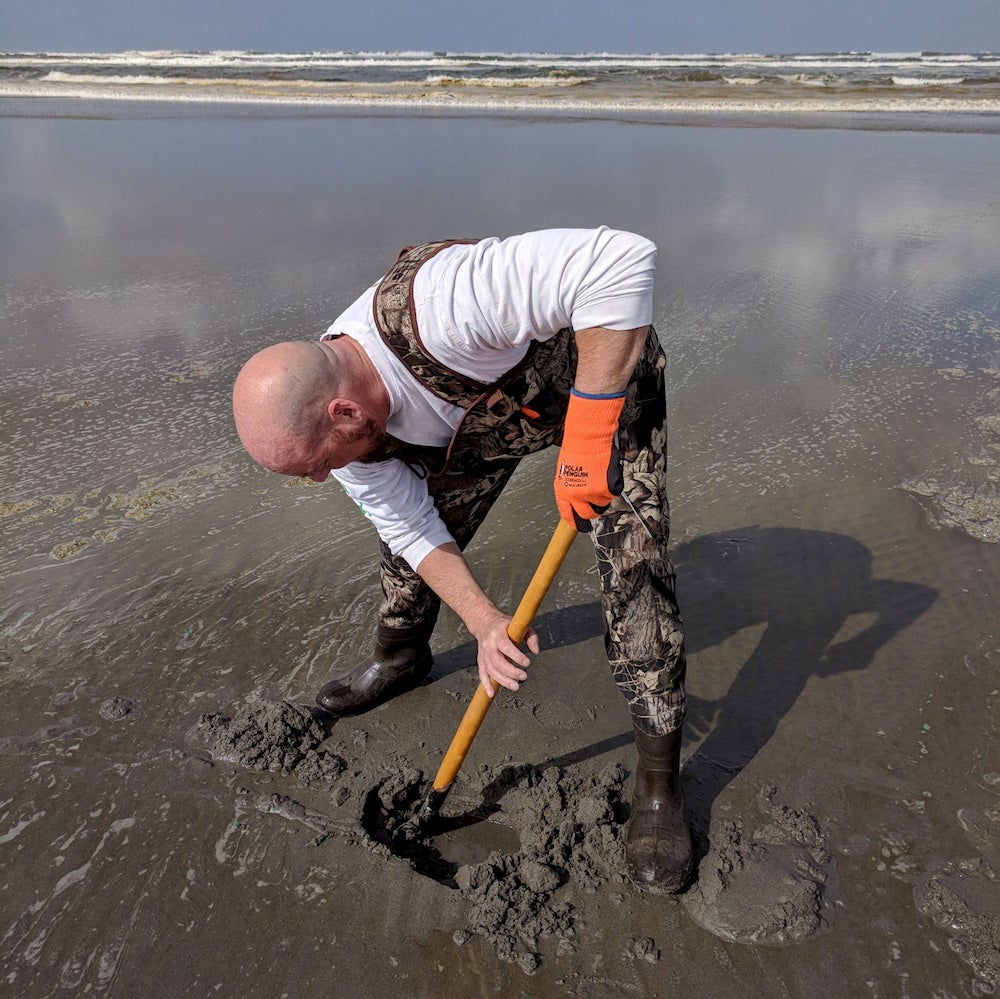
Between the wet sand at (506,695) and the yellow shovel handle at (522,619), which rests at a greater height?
the yellow shovel handle at (522,619)

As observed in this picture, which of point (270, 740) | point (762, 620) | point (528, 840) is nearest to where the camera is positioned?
point (528, 840)

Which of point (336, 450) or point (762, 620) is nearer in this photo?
point (336, 450)

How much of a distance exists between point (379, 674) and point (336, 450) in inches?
43.4

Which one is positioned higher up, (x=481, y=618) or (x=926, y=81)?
(x=481, y=618)

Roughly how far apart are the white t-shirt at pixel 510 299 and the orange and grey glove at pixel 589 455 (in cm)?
18

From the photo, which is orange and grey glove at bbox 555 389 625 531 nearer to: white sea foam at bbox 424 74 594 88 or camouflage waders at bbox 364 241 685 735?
camouflage waders at bbox 364 241 685 735

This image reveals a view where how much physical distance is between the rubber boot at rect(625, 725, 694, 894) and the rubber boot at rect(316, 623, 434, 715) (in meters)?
0.85

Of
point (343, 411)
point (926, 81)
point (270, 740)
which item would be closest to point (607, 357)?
point (343, 411)

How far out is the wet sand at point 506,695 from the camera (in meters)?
2.08

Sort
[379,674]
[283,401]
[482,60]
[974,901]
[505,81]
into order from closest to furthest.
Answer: [283,401], [974,901], [379,674], [505,81], [482,60]

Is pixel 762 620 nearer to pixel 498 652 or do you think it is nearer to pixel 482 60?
Answer: pixel 498 652

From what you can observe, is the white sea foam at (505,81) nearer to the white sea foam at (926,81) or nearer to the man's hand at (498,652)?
the white sea foam at (926,81)

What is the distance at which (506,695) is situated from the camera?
2.87m

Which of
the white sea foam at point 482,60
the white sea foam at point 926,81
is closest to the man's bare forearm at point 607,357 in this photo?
the white sea foam at point 926,81
